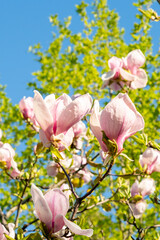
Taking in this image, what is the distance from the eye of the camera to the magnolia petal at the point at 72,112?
0.92 metres

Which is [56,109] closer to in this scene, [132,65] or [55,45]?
[132,65]

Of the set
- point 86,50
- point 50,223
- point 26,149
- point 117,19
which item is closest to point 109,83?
point 50,223

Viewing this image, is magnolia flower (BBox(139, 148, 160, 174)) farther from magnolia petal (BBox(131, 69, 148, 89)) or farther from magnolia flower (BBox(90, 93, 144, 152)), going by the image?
magnolia flower (BBox(90, 93, 144, 152))

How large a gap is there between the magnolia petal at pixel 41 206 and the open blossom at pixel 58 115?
0.64 ft

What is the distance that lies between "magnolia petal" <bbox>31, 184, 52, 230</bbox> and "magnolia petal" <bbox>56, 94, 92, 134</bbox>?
0.73ft

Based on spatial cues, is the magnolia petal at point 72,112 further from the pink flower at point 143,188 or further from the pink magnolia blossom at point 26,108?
A: the pink flower at point 143,188

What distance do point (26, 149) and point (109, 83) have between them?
400 centimetres

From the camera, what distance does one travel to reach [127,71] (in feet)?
6.77

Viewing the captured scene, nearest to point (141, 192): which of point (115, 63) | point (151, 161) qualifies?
point (151, 161)

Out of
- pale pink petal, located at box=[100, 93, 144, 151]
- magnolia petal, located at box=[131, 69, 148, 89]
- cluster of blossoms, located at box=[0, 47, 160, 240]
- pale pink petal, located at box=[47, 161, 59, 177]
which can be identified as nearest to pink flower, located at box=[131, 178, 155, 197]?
pale pink petal, located at box=[47, 161, 59, 177]

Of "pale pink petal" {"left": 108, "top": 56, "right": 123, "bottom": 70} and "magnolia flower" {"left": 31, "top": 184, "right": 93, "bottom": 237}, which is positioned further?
"pale pink petal" {"left": 108, "top": 56, "right": 123, "bottom": 70}

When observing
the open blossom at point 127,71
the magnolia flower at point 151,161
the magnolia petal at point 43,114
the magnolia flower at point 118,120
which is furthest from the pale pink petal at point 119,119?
the open blossom at point 127,71

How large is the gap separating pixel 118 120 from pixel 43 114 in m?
0.24

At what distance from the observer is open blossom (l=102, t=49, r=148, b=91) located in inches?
79.6
